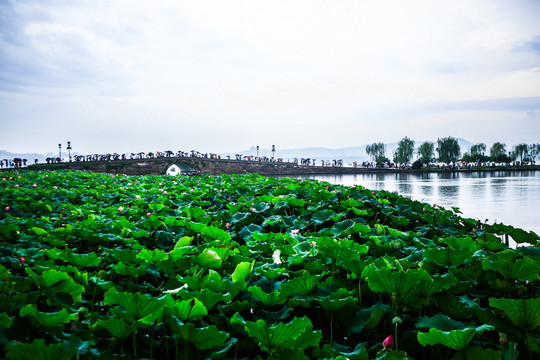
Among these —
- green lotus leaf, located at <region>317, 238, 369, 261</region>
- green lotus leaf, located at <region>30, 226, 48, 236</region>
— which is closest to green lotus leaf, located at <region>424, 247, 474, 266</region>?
green lotus leaf, located at <region>317, 238, 369, 261</region>

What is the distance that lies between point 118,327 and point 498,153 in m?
92.1

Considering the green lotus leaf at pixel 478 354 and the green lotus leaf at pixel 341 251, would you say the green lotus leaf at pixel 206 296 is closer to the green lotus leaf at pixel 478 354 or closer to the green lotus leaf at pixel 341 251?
the green lotus leaf at pixel 341 251

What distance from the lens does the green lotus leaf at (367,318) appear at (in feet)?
4.46

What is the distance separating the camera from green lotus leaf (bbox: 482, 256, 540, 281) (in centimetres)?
153

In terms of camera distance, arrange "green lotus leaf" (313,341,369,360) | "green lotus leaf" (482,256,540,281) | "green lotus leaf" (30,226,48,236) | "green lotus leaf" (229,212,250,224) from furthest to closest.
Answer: "green lotus leaf" (229,212,250,224) < "green lotus leaf" (30,226,48,236) < "green lotus leaf" (482,256,540,281) < "green lotus leaf" (313,341,369,360)

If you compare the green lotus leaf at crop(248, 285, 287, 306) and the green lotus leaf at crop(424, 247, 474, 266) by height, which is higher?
the green lotus leaf at crop(424, 247, 474, 266)

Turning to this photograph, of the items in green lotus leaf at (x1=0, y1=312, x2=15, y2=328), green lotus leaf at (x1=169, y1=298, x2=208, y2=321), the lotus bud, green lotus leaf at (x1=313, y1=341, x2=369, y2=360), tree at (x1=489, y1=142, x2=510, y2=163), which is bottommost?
green lotus leaf at (x1=313, y1=341, x2=369, y2=360)

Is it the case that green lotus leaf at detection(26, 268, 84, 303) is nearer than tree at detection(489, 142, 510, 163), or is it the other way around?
green lotus leaf at detection(26, 268, 84, 303)

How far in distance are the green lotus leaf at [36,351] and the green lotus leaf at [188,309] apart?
14.4 inches

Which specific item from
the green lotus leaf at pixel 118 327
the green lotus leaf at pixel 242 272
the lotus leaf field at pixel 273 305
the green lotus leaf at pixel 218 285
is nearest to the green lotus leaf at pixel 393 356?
the lotus leaf field at pixel 273 305

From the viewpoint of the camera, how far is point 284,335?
42.9 inches

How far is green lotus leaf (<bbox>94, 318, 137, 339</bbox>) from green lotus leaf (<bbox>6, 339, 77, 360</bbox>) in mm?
236

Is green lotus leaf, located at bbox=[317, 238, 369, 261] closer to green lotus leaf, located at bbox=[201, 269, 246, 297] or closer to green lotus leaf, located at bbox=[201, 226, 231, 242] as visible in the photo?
green lotus leaf, located at bbox=[201, 269, 246, 297]

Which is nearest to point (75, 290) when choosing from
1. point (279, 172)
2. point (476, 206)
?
point (476, 206)
